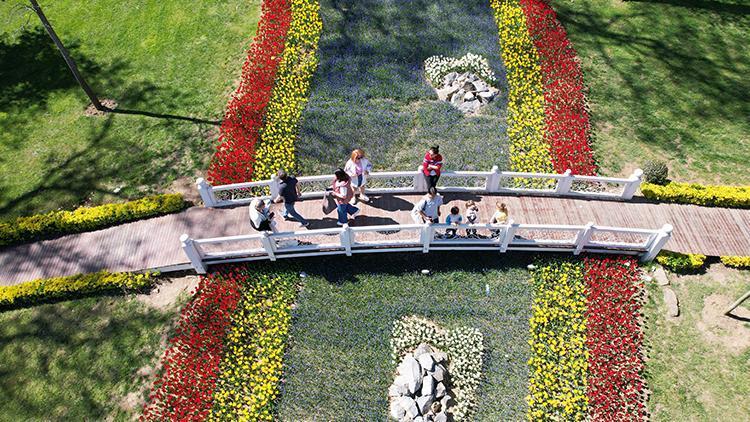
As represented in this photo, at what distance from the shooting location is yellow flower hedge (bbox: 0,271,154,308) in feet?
48.4

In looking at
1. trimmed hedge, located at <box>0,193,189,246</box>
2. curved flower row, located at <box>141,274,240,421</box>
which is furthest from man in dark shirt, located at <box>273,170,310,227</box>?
trimmed hedge, located at <box>0,193,189,246</box>

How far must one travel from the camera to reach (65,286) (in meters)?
14.8

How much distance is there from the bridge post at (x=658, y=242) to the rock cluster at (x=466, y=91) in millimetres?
8593

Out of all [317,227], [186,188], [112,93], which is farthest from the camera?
[112,93]

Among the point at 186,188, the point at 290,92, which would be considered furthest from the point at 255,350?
the point at 290,92

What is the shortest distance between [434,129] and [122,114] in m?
13.4

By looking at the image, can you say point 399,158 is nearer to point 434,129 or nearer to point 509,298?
point 434,129

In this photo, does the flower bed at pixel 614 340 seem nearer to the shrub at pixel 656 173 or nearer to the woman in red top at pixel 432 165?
the shrub at pixel 656 173

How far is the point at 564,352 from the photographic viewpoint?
1356cm

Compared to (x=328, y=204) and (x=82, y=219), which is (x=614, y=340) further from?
(x=82, y=219)

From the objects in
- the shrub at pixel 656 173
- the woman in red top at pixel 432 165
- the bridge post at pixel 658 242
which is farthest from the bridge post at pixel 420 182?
the shrub at pixel 656 173

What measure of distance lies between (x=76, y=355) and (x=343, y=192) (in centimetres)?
947

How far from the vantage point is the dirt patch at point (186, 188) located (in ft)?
56.4

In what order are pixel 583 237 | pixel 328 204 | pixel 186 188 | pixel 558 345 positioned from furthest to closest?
pixel 186 188 < pixel 328 204 < pixel 583 237 < pixel 558 345
